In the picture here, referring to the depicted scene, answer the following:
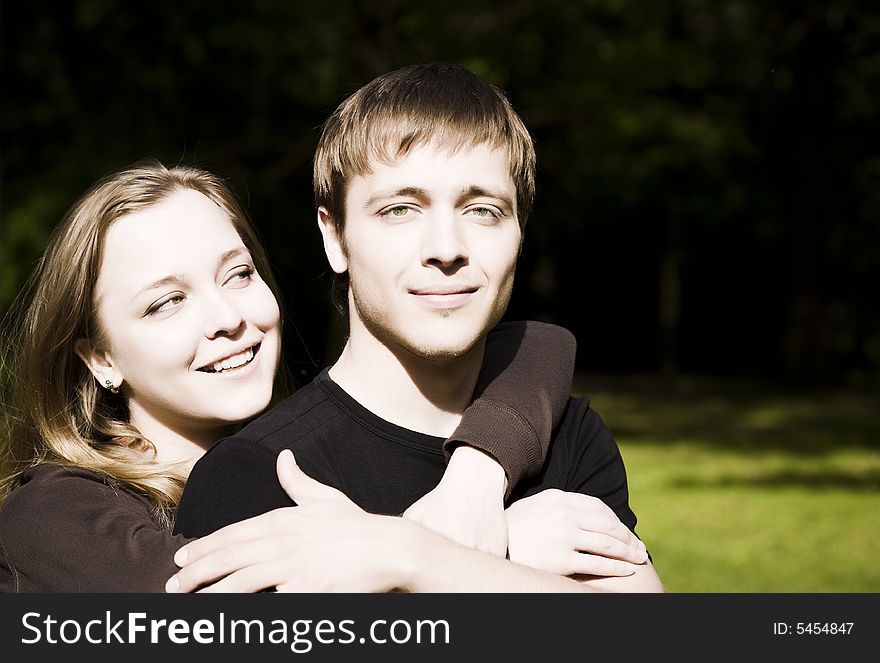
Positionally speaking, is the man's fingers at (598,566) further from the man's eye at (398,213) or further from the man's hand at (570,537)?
the man's eye at (398,213)

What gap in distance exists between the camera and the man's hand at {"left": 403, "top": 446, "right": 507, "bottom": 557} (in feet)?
8.21

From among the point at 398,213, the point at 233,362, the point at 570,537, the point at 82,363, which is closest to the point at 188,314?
the point at 233,362

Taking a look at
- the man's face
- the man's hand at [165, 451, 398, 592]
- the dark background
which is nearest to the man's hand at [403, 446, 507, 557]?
the man's hand at [165, 451, 398, 592]

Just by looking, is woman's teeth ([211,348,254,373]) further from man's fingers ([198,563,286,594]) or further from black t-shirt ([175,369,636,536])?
man's fingers ([198,563,286,594])

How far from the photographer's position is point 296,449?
257 centimetres

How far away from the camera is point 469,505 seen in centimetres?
251

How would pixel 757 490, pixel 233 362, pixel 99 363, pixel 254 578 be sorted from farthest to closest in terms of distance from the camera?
1. pixel 757 490
2. pixel 99 363
3. pixel 233 362
4. pixel 254 578

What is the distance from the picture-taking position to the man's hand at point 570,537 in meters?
2.58

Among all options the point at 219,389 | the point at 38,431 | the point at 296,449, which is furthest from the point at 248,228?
the point at 296,449

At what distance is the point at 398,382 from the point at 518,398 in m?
0.32

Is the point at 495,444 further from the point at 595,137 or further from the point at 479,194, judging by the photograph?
the point at 595,137

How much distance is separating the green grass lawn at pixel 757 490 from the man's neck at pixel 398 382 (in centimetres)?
518

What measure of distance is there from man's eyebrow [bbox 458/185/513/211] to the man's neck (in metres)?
0.39
